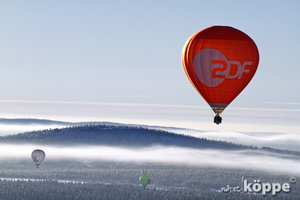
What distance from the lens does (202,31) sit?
3674 inches

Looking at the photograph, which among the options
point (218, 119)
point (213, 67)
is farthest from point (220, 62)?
point (218, 119)

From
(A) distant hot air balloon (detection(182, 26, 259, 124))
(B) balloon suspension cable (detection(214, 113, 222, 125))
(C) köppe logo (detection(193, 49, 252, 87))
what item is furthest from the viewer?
(C) köppe logo (detection(193, 49, 252, 87))

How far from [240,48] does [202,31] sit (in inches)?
231

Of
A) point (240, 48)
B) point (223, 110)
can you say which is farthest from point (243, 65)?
point (223, 110)

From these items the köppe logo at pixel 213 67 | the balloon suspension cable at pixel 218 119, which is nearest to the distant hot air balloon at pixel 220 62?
the köppe logo at pixel 213 67

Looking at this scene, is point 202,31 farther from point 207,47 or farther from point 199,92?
point 199,92

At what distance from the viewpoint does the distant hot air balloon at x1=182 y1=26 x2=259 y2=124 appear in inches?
3578

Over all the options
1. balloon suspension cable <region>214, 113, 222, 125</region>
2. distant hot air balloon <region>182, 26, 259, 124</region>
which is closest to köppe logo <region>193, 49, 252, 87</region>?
distant hot air balloon <region>182, 26, 259, 124</region>

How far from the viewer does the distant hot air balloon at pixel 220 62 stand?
90875 millimetres

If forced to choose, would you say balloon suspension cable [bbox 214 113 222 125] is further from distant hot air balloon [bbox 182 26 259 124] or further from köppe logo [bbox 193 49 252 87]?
köppe logo [bbox 193 49 252 87]

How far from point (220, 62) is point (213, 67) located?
1.19 metres

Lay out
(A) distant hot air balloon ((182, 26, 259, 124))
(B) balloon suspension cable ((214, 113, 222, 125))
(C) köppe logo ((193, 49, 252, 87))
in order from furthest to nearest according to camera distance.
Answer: (C) köppe logo ((193, 49, 252, 87))
(A) distant hot air balloon ((182, 26, 259, 124))
(B) balloon suspension cable ((214, 113, 222, 125))

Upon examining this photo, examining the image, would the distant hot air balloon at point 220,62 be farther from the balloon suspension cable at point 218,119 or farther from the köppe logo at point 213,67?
the balloon suspension cable at point 218,119

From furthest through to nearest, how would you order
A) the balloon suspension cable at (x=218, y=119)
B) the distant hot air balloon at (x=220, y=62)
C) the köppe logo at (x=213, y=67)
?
the köppe logo at (x=213, y=67) → the distant hot air balloon at (x=220, y=62) → the balloon suspension cable at (x=218, y=119)
